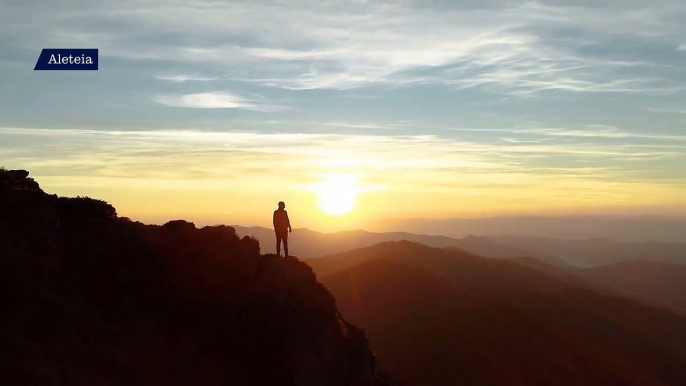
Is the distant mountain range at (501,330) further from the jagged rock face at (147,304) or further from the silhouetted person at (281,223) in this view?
the jagged rock face at (147,304)

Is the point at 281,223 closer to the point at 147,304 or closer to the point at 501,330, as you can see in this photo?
the point at 147,304

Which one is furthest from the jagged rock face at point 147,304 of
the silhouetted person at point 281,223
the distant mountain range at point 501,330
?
the distant mountain range at point 501,330

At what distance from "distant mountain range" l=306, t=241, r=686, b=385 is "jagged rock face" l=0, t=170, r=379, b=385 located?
2509 cm

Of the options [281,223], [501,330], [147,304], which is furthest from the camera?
[501,330]

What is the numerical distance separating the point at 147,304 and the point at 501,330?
168 feet

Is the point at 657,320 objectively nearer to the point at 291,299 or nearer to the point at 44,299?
the point at 291,299

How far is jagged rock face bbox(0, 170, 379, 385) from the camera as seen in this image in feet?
48.0

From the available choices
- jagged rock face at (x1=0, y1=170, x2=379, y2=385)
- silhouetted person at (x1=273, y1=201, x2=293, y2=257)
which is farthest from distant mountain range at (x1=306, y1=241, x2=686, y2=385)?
jagged rock face at (x1=0, y1=170, x2=379, y2=385)

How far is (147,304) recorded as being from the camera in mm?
18156

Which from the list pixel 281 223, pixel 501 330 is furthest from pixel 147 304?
pixel 501 330

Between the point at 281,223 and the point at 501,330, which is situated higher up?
the point at 281,223

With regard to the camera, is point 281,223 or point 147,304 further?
point 281,223

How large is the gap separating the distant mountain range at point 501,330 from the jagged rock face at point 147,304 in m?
25.1

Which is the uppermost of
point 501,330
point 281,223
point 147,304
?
point 281,223
